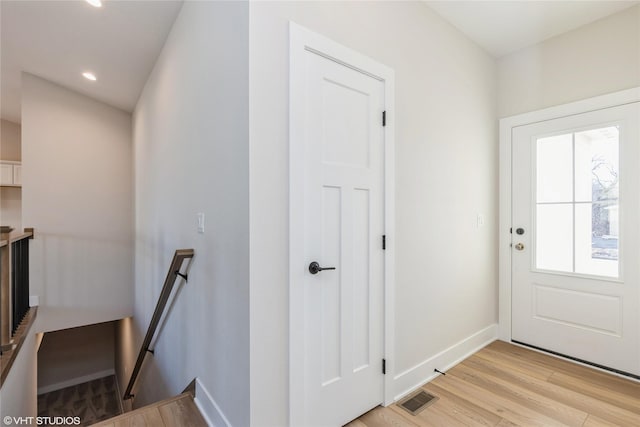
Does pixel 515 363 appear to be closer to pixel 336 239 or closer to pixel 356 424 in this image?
pixel 356 424

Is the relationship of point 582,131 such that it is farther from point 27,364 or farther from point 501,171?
point 27,364

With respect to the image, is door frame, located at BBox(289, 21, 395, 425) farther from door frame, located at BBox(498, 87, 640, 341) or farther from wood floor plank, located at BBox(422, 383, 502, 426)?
door frame, located at BBox(498, 87, 640, 341)

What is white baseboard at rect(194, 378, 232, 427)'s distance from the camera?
5.28 ft

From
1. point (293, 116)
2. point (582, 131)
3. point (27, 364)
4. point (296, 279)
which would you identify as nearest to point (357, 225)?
point (296, 279)

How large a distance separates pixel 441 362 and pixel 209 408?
1.71 meters

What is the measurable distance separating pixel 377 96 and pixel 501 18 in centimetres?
150

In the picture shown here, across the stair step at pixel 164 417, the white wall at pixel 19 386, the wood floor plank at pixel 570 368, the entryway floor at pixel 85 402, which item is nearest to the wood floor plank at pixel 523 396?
the wood floor plank at pixel 570 368

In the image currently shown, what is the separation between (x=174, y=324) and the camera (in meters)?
2.54

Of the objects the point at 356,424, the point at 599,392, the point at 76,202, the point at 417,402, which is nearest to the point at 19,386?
the point at 76,202

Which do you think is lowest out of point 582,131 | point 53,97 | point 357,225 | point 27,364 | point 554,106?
point 27,364

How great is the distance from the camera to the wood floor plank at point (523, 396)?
184 cm

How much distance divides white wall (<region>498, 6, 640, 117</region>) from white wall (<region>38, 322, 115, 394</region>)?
7777 millimetres

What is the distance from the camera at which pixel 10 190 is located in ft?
16.9

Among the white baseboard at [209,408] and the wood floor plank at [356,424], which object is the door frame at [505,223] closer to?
the wood floor plank at [356,424]
